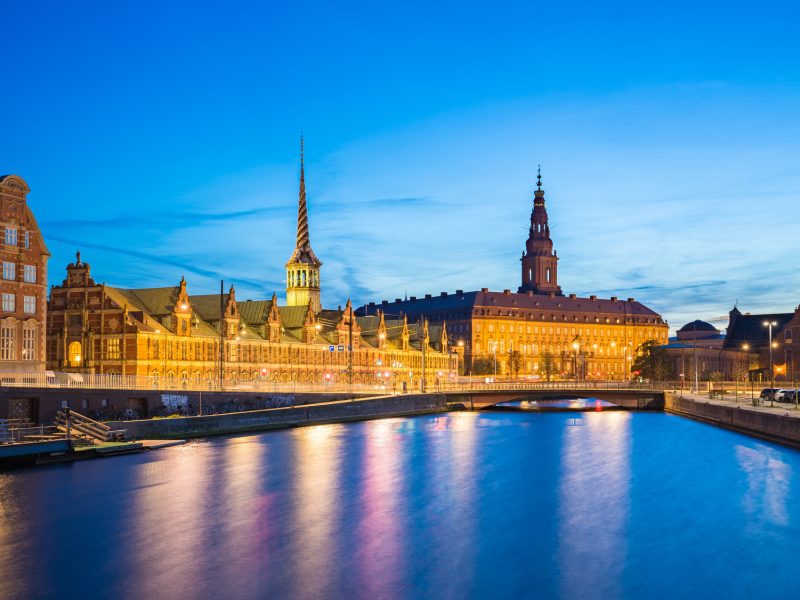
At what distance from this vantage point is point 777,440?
76500 mm

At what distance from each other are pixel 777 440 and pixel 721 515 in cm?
3282

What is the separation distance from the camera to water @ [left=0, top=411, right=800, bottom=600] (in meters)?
32.9

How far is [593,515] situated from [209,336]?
7709 centimetres

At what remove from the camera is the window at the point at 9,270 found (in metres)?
76.1

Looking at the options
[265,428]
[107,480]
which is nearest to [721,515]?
[107,480]

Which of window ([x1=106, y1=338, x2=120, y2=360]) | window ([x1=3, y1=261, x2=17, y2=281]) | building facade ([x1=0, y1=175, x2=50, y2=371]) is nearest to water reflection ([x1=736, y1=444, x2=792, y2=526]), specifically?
building facade ([x1=0, y1=175, x2=50, y2=371])

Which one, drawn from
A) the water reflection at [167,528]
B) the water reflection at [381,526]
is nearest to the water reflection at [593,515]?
the water reflection at [381,526]

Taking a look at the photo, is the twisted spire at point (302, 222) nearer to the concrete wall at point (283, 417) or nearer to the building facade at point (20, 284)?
the concrete wall at point (283, 417)

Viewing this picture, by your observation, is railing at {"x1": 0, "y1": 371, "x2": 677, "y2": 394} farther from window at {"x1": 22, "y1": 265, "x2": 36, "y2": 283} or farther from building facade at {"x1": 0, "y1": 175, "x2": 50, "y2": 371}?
window at {"x1": 22, "y1": 265, "x2": 36, "y2": 283}

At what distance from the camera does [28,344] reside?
253 ft

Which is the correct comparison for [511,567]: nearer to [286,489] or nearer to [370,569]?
[370,569]

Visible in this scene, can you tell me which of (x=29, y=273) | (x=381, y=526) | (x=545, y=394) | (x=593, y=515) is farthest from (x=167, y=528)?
(x=545, y=394)

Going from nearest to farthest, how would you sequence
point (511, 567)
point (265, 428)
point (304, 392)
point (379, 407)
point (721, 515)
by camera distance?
point (511, 567) → point (721, 515) → point (265, 428) → point (304, 392) → point (379, 407)

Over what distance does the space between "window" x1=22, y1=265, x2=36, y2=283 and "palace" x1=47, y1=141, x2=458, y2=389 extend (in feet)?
44.4
